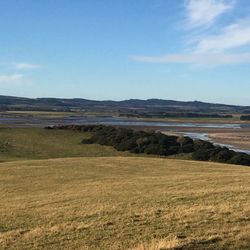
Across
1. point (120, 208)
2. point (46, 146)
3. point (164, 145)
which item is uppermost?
point (120, 208)

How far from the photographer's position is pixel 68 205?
16578 mm

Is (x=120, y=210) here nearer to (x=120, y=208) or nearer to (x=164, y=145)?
(x=120, y=208)

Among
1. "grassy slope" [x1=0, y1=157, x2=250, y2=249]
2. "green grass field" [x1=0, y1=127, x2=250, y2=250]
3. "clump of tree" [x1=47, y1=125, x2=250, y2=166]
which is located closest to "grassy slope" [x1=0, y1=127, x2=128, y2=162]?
"clump of tree" [x1=47, y1=125, x2=250, y2=166]

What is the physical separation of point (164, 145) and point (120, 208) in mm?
37483

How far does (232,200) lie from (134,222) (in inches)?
164

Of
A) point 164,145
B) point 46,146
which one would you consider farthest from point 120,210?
point 46,146

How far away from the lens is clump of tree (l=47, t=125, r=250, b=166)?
43.5 m

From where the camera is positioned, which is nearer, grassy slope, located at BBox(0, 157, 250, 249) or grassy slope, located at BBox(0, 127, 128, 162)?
grassy slope, located at BBox(0, 157, 250, 249)

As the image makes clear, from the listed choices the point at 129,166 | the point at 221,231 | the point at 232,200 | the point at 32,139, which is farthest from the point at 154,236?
the point at 32,139

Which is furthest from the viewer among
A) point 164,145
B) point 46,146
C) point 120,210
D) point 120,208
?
point 46,146

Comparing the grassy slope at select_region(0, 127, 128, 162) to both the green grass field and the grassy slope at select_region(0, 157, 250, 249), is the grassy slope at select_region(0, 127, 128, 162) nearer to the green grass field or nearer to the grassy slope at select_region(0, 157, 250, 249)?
the green grass field

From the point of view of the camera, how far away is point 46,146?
5456 centimetres

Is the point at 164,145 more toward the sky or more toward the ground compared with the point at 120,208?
more toward the ground

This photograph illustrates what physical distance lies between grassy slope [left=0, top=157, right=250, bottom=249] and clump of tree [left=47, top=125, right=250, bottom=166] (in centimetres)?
1754
